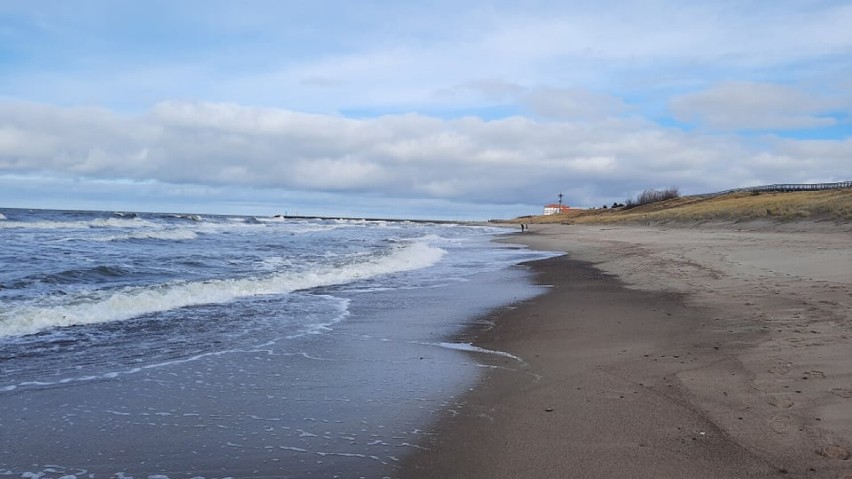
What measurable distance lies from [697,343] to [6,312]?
10279mm

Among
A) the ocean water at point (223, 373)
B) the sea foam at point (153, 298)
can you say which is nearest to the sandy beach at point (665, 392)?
the ocean water at point (223, 373)

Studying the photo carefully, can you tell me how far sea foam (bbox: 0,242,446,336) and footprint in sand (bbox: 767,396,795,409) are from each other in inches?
364

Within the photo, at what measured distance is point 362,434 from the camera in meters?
4.51

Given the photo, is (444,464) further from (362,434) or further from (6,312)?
(6,312)

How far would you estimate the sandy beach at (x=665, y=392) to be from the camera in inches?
150

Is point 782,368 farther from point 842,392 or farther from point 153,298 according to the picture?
point 153,298

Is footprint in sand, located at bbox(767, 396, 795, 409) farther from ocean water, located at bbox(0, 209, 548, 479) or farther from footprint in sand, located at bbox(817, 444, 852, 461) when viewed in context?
ocean water, located at bbox(0, 209, 548, 479)

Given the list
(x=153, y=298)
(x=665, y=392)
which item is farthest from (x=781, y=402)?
(x=153, y=298)

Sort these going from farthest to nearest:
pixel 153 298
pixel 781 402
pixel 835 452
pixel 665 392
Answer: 1. pixel 153 298
2. pixel 665 392
3. pixel 781 402
4. pixel 835 452

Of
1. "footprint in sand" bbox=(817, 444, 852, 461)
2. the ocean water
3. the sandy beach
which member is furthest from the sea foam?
"footprint in sand" bbox=(817, 444, 852, 461)

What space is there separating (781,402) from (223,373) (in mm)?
5320

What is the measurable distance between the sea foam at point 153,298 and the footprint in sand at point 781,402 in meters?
9.25

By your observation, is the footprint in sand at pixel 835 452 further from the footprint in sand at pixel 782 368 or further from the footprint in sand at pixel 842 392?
the footprint in sand at pixel 782 368

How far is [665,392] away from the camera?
5203 millimetres
